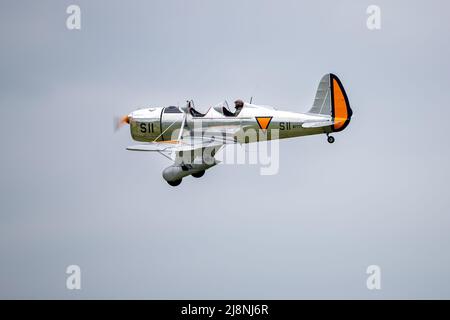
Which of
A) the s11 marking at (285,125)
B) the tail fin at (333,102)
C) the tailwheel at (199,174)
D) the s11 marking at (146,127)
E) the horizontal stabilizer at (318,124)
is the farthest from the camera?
the s11 marking at (146,127)

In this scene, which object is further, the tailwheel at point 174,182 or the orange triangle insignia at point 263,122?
the tailwheel at point 174,182

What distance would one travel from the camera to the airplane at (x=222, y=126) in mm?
45938

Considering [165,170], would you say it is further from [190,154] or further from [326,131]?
[326,131]

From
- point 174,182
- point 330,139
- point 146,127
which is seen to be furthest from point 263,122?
point 146,127

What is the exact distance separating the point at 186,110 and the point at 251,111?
8.35 feet

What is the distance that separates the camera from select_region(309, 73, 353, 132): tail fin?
45781 millimetres

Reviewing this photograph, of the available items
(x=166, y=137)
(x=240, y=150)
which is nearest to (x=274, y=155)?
(x=240, y=150)

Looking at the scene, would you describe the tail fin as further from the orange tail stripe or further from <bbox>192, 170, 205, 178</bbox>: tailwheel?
<bbox>192, 170, 205, 178</bbox>: tailwheel

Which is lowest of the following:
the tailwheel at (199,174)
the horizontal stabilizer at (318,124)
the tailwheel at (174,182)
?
the tailwheel at (174,182)

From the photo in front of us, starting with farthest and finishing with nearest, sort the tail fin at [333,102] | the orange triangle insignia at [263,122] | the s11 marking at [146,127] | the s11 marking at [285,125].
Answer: the s11 marking at [146,127] < the orange triangle insignia at [263,122] < the s11 marking at [285,125] < the tail fin at [333,102]

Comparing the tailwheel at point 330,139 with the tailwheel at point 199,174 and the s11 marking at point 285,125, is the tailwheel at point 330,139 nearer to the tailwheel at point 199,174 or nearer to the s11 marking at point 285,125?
the s11 marking at point 285,125

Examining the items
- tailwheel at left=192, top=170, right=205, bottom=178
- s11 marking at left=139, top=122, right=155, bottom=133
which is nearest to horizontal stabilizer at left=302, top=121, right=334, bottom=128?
tailwheel at left=192, top=170, right=205, bottom=178

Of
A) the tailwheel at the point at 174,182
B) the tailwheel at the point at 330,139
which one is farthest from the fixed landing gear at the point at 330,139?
the tailwheel at the point at 174,182

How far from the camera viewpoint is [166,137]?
48.7 m
